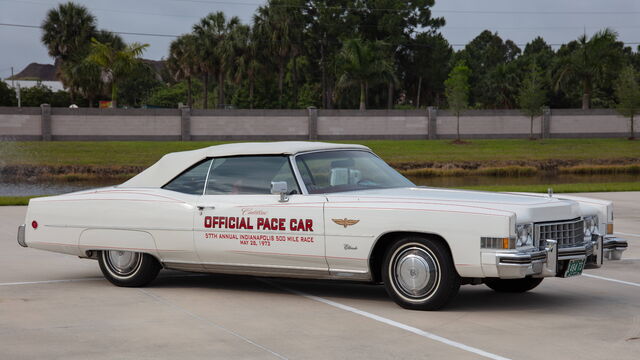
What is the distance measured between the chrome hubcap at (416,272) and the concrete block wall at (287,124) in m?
49.7

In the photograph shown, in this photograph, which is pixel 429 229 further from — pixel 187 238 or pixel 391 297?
pixel 187 238

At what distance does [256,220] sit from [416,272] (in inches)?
62.3

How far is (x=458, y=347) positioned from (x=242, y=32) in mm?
71958

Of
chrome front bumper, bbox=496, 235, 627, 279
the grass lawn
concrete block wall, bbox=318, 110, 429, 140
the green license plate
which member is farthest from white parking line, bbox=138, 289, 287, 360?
concrete block wall, bbox=318, 110, 429, 140

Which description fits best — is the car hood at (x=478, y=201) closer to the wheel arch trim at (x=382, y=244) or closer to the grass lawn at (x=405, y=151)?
the wheel arch trim at (x=382, y=244)

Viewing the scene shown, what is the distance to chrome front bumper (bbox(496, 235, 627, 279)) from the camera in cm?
703

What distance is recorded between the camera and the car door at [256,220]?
7.93 meters

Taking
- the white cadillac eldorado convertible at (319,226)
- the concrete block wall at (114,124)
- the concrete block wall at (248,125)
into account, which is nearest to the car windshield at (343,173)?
the white cadillac eldorado convertible at (319,226)

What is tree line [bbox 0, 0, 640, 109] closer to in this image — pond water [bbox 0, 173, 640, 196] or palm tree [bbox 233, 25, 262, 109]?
palm tree [bbox 233, 25, 262, 109]

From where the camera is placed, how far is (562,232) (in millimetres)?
7621

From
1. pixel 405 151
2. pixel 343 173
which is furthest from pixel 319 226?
pixel 405 151

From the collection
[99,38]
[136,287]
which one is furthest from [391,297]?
[99,38]

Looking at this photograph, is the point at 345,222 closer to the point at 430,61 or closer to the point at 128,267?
the point at 128,267

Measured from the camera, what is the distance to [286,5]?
77.7 meters
